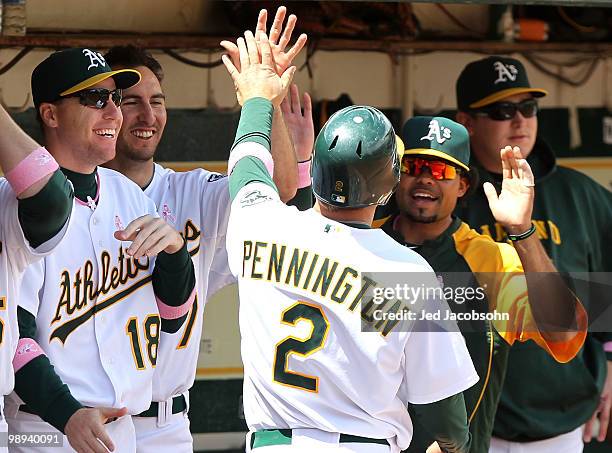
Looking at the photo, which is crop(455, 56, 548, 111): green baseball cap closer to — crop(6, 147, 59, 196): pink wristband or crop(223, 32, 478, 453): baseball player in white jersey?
crop(223, 32, 478, 453): baseball player in white jersey

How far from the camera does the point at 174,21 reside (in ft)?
16.2

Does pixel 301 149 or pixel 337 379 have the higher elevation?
pixel 301 149

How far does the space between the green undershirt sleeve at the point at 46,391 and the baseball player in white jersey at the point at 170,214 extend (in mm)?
512

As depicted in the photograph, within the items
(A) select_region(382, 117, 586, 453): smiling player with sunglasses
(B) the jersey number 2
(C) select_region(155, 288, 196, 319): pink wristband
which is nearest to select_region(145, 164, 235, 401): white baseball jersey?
(C) select_region(155, 288, 196, 319): pink wristband

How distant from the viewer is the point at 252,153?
9.52ft

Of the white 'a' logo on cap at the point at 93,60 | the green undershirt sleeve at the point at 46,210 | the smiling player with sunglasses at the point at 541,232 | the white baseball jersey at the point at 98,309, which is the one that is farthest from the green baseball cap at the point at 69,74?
the smiling player with sunglasses at the point at 541,232

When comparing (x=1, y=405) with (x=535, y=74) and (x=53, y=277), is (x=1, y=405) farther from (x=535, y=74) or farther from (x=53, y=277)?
(x=535, y=74)

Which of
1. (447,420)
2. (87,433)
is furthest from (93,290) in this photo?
(447,420)

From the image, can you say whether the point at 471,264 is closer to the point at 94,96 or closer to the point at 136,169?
the point at 136,169

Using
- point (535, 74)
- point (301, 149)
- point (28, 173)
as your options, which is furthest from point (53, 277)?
point (535, 74)

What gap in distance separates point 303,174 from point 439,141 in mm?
611

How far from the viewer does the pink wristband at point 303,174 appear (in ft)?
11.7

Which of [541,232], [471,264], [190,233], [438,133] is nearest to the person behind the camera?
[190,233]

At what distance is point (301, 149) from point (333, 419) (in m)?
1.10
